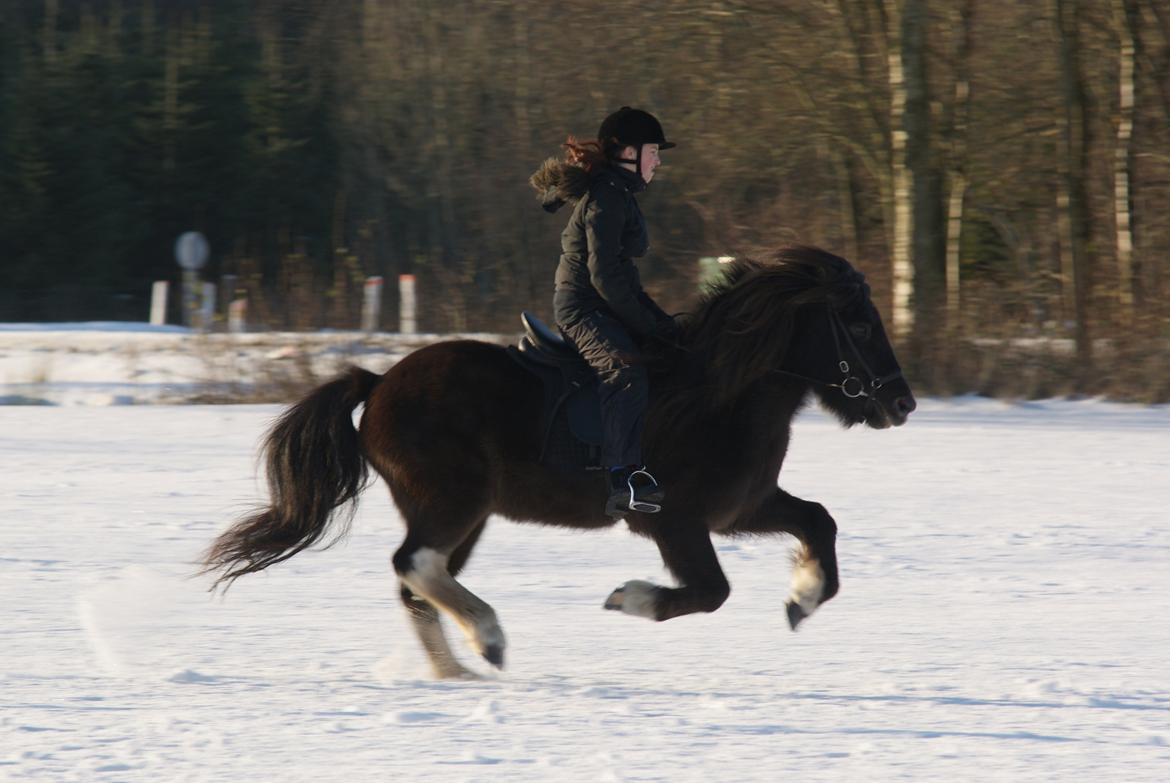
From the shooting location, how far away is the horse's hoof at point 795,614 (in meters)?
5.98

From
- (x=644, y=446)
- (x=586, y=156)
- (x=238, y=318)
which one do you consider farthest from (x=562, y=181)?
(x=238, y=318)

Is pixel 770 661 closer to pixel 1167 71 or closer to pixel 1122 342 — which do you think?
pixel 1122 342

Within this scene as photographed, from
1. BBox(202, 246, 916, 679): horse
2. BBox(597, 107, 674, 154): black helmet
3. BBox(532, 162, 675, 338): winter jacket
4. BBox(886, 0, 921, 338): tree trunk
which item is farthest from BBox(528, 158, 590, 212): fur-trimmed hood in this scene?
BBox(886, 0, 921, 338): tree trunk

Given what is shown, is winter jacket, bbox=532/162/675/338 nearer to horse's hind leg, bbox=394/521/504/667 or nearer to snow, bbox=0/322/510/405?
horse's hind leg, bbox=394/521/504/667

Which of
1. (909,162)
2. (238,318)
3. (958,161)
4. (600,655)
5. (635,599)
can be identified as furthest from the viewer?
(238,318)

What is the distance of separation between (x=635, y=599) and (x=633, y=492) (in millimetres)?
376

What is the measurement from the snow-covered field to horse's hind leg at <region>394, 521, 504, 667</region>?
0.15 metres

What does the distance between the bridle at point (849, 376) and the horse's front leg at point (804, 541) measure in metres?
0.45

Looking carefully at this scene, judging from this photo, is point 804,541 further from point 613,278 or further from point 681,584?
point 613,278

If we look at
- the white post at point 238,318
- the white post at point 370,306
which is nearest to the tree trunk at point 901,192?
the white post at point 238,318

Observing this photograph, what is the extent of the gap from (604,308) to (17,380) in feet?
43.4

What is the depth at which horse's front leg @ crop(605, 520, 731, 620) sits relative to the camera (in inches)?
221

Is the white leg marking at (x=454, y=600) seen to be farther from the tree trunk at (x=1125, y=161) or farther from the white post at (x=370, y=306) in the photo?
the white post at (x=370, y=306)

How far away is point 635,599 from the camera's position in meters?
5.61
